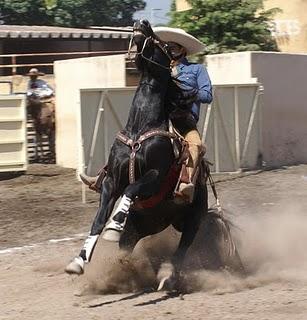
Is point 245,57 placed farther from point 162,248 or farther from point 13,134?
point 162,248

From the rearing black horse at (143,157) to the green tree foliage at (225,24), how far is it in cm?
1495

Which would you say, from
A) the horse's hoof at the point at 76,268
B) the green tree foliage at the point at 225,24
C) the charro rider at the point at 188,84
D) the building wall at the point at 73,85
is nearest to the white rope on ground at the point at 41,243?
the charro rider at the point at 188,84

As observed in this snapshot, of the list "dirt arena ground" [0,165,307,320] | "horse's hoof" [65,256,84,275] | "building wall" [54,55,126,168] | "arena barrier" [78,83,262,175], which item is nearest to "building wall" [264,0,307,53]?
"arena barrier" [78,83,262,175]

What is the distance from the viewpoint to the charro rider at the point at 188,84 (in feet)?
22.5

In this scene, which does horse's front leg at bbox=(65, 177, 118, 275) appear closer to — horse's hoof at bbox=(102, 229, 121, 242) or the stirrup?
horse's hoof at bbox=(102, 229, 121, 242)

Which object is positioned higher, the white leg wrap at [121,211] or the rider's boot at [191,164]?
the rider's boot at [191,164]

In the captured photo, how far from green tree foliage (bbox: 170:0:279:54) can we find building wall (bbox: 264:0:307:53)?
3466 mm

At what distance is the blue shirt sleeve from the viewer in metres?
6.92

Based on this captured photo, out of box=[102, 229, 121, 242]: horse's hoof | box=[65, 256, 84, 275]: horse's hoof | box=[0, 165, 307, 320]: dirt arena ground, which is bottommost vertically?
box=[0, 165, 307, 320]: dirt arena ground

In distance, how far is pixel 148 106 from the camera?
655 cm

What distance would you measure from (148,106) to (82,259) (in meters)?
1.34

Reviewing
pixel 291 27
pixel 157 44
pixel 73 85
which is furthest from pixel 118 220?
pixel 291 27

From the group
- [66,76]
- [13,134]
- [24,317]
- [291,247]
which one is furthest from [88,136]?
[24,317]

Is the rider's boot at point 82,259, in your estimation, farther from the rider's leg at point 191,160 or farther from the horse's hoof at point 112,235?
the rider's leg at point 191,160
